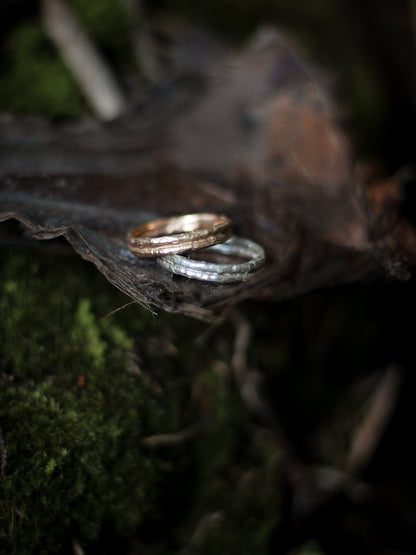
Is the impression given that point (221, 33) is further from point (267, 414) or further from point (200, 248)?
point (267, 414)

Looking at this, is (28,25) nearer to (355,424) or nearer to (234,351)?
(234,351)

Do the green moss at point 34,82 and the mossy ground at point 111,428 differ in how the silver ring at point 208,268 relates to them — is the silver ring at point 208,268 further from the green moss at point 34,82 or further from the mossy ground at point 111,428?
the green moss at point 34,82

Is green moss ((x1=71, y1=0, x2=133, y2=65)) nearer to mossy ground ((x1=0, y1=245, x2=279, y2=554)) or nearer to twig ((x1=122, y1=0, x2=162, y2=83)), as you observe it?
twig ((x1=122, y1=0, x2=162, y2=83))

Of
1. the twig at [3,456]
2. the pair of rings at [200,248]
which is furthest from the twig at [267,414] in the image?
the twig at [3,456]

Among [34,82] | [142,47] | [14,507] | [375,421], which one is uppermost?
[142,47]

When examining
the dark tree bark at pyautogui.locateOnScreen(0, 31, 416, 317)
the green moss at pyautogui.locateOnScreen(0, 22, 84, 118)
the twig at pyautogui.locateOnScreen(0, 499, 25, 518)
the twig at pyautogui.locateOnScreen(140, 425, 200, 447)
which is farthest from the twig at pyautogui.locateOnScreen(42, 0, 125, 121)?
the twig at pyautogui.locateOnScreen(0, 499, 25, 518)

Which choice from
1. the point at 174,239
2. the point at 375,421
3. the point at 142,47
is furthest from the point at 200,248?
the point at 142,47

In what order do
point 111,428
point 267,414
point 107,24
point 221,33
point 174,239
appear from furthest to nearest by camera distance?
1. point 221,33
2. point 107,24
3. point 267,414
4. point 174,239
5. point 111,428
